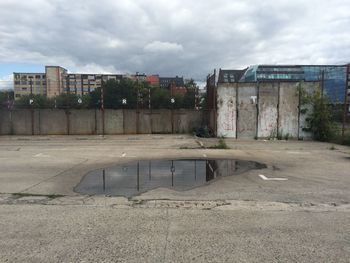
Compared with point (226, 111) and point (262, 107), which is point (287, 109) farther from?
point (226, 111)

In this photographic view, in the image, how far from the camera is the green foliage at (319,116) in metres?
22.1

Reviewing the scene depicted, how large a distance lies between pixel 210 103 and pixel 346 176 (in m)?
16.9

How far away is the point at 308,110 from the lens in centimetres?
2295

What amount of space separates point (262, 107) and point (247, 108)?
0.99 meters

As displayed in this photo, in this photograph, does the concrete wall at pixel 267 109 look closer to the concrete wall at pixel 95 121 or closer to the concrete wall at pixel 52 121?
the concrete wall at pixel 95 121

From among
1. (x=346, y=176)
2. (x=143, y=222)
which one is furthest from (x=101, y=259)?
(x=346, y=176)

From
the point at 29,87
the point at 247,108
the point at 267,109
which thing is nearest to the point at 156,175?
the point at 247,108

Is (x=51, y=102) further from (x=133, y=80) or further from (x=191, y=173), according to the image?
(x=191, y=173)

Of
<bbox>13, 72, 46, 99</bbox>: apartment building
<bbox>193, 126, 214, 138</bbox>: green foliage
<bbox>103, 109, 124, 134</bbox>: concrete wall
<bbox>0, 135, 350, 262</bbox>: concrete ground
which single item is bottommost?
<bbox>0, 135, 350, 262</bbox>: concrete ground

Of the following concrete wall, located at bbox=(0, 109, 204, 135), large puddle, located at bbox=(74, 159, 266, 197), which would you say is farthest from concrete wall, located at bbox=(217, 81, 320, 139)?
large puddle, located at bbox=(74, 159, 266, 197)

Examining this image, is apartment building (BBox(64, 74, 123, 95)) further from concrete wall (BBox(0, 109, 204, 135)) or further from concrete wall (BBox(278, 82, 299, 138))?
concrete wall (BBox(278, 82, 299, 138))

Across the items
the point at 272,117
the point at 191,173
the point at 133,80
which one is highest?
the point at 133,80

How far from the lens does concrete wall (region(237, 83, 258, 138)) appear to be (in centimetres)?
2294

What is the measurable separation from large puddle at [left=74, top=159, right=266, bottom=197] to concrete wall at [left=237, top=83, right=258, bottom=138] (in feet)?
32.8
